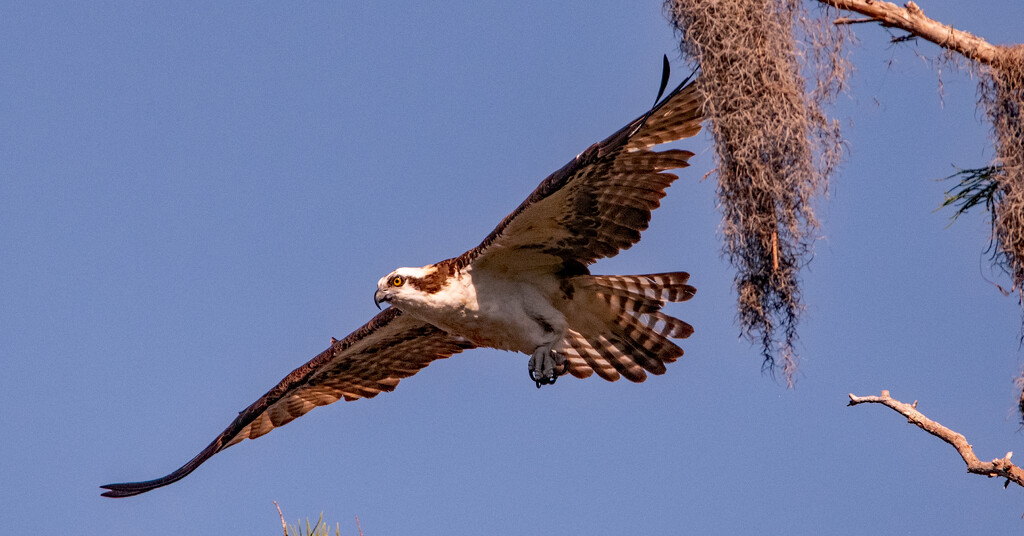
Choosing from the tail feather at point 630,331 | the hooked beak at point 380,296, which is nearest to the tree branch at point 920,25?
the tail feather at point 630,331

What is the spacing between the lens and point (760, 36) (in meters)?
5.32

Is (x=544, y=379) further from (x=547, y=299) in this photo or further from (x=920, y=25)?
(x=920, y=25)

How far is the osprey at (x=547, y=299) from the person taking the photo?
6316 mm

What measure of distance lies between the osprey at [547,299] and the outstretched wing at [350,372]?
1 cm

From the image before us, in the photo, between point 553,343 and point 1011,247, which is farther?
point 553,343

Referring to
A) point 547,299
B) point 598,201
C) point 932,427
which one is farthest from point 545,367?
point 932,427

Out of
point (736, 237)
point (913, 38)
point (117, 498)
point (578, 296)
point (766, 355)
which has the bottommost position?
point (117, 498)

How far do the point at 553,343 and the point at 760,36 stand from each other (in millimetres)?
2727

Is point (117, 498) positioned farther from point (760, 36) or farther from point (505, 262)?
point (760, 36)

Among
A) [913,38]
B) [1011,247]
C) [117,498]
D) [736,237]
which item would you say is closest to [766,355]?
[736,237]

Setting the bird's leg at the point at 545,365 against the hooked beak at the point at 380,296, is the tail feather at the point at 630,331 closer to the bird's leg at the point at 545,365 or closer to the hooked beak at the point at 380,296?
the bird's leg at the point at 545,365

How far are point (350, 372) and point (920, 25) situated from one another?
5023 mm

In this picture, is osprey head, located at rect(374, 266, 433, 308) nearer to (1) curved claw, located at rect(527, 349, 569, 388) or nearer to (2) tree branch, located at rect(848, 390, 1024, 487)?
(1) curved claw, located at rect(527, 349, 569, 388)

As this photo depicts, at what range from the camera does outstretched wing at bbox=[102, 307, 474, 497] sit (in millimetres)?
8219
